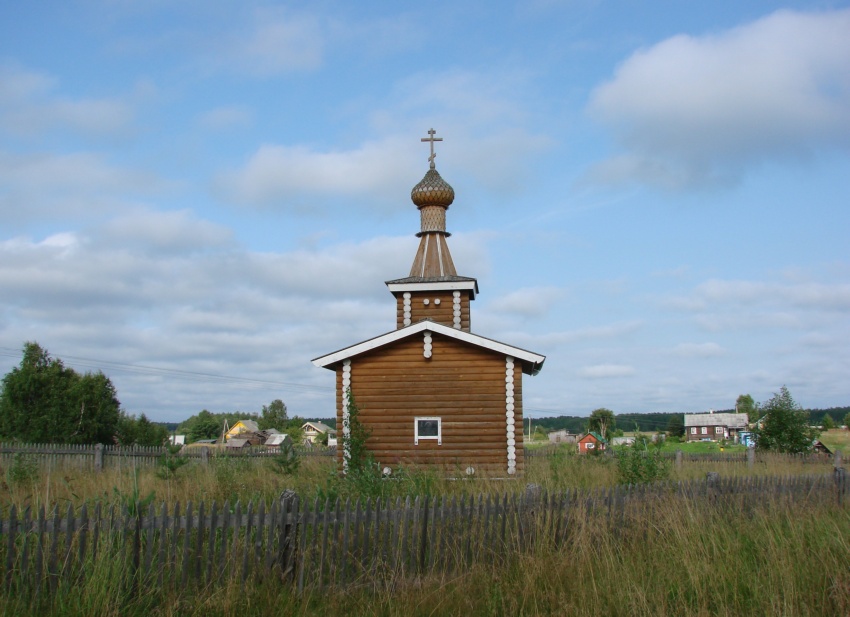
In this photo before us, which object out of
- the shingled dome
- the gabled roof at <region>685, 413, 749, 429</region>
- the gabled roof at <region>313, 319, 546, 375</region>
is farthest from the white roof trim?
the gabled roof at <region>685, 413, 749, 429</region>

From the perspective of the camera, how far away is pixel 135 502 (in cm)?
706

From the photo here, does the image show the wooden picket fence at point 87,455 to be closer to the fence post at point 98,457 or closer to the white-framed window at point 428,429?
the fence post at point 98,457

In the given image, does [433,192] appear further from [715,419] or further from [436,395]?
[715,419]

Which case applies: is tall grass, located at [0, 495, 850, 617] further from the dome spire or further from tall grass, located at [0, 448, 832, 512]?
the dome spire

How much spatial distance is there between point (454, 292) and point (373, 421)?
5.71 metres

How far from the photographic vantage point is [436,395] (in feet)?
58.9

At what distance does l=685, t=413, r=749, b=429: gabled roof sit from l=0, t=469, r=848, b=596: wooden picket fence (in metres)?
112

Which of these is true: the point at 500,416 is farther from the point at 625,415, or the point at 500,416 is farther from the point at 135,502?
the point at 625,415

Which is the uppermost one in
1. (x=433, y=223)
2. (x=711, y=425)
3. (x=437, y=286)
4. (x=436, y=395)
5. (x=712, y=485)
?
(x=433, y=223)

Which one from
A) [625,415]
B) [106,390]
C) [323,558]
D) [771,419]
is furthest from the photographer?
[625,415]

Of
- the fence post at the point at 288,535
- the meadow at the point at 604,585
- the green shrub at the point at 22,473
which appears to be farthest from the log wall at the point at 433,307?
the fence post at the point at 288,535

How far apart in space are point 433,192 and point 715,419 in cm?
10805

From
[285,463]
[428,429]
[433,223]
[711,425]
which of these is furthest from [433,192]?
[711,425]

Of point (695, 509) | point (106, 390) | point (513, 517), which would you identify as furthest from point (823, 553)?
point (106, 390)
